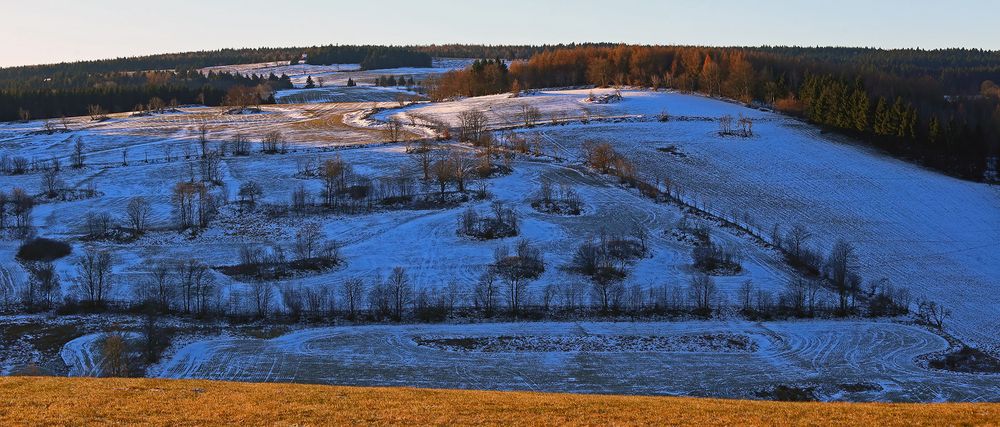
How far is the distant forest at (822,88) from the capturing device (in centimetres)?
9269

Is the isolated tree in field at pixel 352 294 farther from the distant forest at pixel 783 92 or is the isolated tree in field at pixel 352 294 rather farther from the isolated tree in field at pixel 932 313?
the distant forest at pixel 783 92

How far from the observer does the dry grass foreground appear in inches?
824

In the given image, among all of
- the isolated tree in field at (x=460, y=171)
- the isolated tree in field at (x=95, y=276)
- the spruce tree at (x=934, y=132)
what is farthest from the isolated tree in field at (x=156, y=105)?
the spruce tree at (x=934, y=132)

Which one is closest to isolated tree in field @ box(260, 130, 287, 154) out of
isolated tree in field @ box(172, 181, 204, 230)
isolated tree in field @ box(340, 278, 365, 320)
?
isolated tree in field @ box(172, 181, 204, 230)

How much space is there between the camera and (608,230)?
2598 inches

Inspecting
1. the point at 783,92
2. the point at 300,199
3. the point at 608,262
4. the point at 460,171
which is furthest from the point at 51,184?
the point at 783,92

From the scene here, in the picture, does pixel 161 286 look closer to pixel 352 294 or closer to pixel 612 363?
pixel 352 294

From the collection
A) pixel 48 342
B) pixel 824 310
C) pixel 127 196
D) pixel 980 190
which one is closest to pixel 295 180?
pixel 127 196

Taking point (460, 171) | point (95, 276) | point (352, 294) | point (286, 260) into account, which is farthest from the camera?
point (460, 171)

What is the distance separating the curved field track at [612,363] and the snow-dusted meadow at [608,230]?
159mm

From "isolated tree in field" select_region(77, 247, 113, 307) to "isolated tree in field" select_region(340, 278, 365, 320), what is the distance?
14283 millimetres

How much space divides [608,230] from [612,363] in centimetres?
2537

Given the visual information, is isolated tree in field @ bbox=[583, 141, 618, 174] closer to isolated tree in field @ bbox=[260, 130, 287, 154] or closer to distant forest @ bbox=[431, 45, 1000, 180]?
distant forest @ bbox=[431, 45, 1000, 180]

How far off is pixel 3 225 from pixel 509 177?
1719 inches
